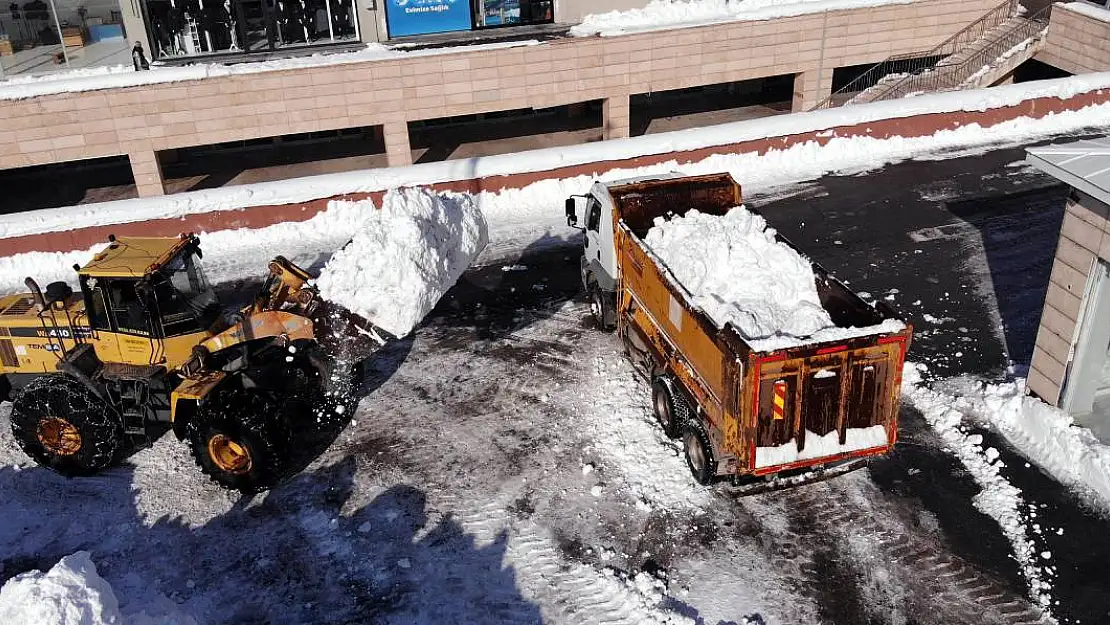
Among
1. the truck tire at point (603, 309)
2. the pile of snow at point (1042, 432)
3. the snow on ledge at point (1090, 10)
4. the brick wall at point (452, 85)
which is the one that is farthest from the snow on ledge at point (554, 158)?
the pile of snow at point (1042, 432)

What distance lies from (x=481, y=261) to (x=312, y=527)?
776 cm

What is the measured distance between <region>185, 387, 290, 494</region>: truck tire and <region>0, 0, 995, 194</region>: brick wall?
13.3 m

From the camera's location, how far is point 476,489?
36.2 ft

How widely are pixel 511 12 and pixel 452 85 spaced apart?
3.77 meters

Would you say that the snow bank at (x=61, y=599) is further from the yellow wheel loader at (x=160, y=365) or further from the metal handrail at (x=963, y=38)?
the metal handrail at (x=963, y=38)

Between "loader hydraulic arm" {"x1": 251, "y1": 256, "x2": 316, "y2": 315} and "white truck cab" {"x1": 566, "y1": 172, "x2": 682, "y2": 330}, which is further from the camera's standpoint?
"white truck cab" {"x1": 566, "y1": 172, "x2": 682, "y2": 330}

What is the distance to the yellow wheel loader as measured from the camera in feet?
34.6

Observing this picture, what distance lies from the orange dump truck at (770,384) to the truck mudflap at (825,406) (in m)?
0.01

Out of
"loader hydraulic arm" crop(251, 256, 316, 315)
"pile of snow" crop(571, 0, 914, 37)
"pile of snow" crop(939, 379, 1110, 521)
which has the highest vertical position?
"pile of snow" crop(571, 0, 914, 37)

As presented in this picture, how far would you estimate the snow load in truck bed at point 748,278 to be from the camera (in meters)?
10.2

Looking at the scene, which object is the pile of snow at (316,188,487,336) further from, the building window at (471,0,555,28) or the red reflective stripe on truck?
the building window at (471,0,555,28)

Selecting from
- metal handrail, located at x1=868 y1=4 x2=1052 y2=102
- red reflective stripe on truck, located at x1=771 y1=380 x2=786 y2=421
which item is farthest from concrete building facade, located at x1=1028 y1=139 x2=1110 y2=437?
metal handrail, located at x1=868 y1=4 x2=1052 y2=102

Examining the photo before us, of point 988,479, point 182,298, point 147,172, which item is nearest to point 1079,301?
point 988,479

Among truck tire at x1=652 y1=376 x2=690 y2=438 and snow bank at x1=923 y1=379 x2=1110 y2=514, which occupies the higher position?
truck tire at x1=652 y1=376 x2=690 y2=438
